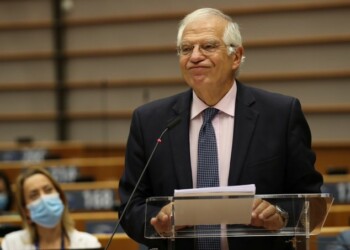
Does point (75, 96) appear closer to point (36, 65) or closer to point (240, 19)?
point (36, 65)

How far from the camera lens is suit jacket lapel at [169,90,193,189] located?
267cm

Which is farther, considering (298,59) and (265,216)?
(298,59)

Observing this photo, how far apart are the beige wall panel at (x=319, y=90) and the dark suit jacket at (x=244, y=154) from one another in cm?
786

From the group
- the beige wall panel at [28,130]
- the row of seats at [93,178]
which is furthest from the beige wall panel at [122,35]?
the row of seats at [93,178]

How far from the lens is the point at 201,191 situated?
2.35m

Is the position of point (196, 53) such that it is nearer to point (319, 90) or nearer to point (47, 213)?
point (47, 213)

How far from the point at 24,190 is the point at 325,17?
6765 millimetres

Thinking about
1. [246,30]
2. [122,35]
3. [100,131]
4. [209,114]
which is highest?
[122,35]

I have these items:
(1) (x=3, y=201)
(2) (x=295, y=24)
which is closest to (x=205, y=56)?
(1) (x=3, y=201)

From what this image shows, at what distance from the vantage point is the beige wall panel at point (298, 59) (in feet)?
34.2

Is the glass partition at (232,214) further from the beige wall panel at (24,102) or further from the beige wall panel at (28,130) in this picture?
the beige wall panel at (24,102)

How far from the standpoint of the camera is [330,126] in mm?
10570

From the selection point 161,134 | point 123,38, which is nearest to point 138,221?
point 161,134

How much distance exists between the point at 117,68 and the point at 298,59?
263 centimetres
